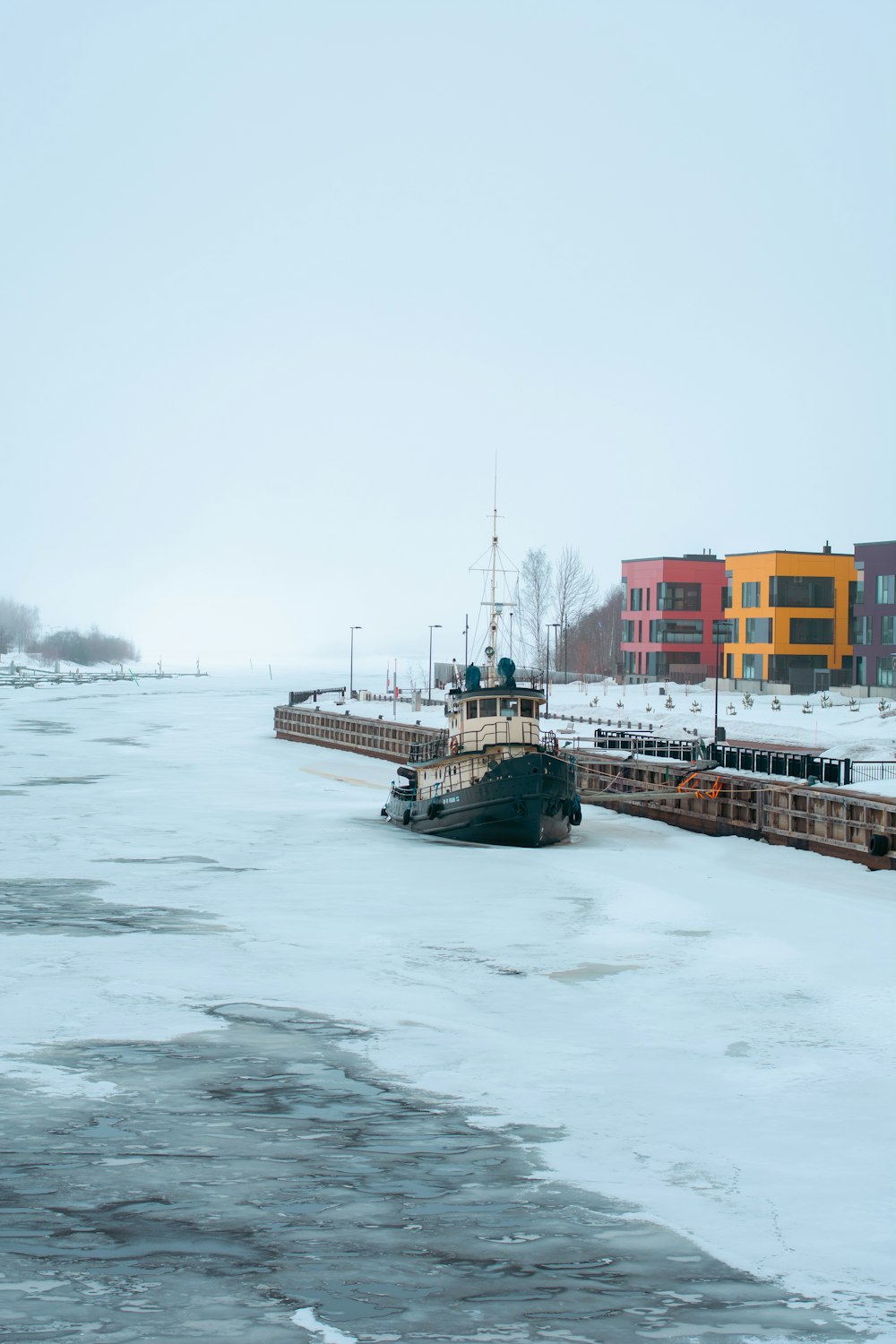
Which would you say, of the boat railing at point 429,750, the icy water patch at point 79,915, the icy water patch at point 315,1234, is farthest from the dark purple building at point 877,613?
the icy water patch at point 315,1234

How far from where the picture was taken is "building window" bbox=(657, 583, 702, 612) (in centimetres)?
12506

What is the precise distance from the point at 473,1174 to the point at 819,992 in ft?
34.1

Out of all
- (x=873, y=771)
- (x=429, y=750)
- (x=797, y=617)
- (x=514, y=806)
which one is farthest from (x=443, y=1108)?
(x=797, y=617)

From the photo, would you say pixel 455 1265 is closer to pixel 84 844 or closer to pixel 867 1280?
pixel 867 1280

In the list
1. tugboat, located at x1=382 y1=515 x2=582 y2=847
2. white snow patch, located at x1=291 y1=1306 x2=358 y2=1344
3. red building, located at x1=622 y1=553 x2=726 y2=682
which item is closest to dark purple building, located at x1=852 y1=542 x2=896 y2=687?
red building, located at x1=622 y1=553 x2=726 y2=682

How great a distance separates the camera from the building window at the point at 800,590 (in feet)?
359

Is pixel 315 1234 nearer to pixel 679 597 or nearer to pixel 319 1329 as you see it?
pixel 319 1329

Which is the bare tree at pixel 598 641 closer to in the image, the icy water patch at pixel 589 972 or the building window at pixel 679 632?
the building window at pixel 679 632

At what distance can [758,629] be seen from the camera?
111m

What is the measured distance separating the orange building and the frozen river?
76.2m

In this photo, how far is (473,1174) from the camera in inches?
571

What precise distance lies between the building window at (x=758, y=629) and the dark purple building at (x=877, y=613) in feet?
40.0

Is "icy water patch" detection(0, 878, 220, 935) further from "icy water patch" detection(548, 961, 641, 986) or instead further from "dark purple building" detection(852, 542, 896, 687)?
"dark purple building" detection(852, 542, 896, 687)

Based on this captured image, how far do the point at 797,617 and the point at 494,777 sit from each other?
7196 cm
